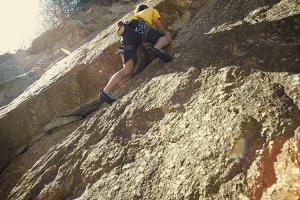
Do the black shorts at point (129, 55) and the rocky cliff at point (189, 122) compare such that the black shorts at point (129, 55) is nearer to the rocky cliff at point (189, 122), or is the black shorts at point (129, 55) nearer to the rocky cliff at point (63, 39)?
the rocky cliff at point (189, 122)

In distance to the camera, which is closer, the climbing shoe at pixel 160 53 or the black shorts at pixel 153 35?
the climbing shoe at pixel 160 53

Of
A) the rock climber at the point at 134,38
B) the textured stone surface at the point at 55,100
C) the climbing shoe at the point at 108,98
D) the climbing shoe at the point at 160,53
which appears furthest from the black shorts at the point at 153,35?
the climbing shoe at the point at 108,98

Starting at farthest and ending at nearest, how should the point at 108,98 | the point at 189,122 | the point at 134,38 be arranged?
1. the point at 134,38
2. the point at 108,98
3. the point at 189,122

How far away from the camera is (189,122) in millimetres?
4520

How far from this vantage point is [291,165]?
10.2 feet

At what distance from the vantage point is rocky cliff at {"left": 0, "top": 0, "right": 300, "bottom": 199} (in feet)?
11.6

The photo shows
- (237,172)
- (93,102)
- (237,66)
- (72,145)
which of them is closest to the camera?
(237,172)

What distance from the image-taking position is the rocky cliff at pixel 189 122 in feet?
11.6

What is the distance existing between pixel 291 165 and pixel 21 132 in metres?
6.53

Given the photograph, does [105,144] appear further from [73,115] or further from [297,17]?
[297,17]

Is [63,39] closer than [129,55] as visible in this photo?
No

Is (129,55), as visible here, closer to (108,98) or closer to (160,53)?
(160,53)

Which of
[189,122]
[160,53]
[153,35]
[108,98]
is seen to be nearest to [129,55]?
[153,35]

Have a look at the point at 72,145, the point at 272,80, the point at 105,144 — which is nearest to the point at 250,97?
the point at 272,80
